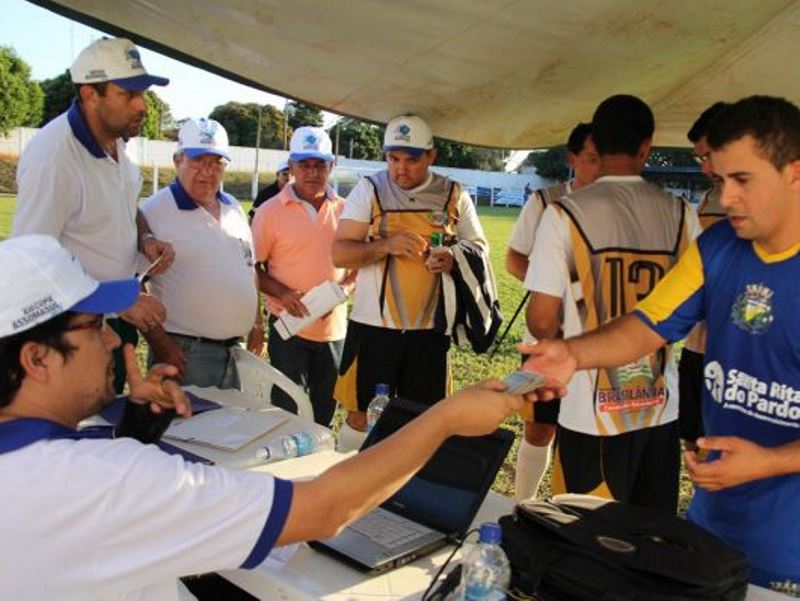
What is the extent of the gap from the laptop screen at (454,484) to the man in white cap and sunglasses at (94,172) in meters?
1.29

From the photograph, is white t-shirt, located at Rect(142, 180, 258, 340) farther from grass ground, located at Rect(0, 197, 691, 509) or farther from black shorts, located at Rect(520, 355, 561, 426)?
grass ground, located at Rect(0, 197, 691, 509)

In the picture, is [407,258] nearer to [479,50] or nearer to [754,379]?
[479,50]

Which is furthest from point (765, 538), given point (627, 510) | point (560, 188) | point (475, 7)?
point (560, 188)

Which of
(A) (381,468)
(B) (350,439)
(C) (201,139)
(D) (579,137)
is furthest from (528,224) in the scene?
(A) (381,468)

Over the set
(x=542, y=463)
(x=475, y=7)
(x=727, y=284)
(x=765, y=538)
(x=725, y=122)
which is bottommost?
(x=542, y=463)

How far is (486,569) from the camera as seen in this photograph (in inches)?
62.0

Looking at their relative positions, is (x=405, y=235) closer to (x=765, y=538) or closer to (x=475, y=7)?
(x=475, y=7)

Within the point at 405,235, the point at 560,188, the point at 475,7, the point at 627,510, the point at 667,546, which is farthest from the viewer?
the point at 560,188

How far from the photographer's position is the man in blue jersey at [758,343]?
5.93 feet

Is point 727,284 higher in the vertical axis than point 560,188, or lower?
lower

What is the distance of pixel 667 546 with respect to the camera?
1532 mm

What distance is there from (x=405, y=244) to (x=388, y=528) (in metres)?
1.79

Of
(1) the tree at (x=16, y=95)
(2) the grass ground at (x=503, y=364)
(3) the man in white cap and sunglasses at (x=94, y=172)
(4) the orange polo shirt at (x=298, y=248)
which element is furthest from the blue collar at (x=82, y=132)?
(1) the tree at (x=16, y=95)

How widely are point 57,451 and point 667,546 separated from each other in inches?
47.1
